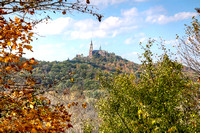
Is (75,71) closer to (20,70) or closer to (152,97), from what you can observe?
(152,97)

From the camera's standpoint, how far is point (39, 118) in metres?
3.31

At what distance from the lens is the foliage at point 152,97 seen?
17.5 ft

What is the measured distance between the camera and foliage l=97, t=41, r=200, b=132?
5.34 m

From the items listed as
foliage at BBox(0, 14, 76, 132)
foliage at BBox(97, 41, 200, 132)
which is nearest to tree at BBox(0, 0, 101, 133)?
foliage at BBox(0, 14, 76, 132)

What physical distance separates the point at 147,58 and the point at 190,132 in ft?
11.3

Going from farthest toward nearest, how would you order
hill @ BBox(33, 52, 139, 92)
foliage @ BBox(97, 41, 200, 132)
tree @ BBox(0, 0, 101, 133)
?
foliage @ BBox(97, 41, 200, 132) → hill @ BBox(33, 52, 139, 92) → tree @ BBox(0, 0, 101, 133)

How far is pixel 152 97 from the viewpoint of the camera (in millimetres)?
6117

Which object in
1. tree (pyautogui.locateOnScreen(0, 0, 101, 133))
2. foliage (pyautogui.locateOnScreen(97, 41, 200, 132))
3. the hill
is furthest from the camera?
foliage (pyautogui.locateOnScreen(97, 41, 200, 132))

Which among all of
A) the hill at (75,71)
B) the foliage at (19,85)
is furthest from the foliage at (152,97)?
the foliage at (19,85)

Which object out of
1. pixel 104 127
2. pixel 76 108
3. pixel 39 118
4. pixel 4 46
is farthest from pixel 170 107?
pixel 76 108

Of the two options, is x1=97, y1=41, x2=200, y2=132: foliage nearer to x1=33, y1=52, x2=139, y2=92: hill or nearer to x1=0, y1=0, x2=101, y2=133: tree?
x1=33, y1=52, x2=139, y2=92: hill

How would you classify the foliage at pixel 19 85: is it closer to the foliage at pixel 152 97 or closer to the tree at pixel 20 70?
the tree at pixel 20 70

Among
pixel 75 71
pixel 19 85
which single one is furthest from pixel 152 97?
pixel 75 71

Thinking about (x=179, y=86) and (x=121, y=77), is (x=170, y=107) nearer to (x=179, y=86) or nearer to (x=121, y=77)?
(x=179, y=86)
